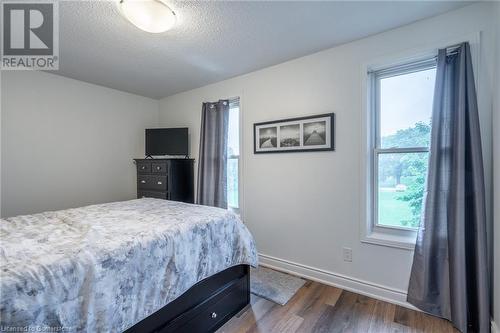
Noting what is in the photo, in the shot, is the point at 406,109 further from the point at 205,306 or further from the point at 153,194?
the point at 153,194

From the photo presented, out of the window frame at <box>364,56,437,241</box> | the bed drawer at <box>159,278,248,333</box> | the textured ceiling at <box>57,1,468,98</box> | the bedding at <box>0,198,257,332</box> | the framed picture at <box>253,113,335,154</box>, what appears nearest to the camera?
the bedding at <box>0,198,257,332</box>

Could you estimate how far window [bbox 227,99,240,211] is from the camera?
311cm

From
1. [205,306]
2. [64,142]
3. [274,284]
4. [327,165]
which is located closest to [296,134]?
[327,165]

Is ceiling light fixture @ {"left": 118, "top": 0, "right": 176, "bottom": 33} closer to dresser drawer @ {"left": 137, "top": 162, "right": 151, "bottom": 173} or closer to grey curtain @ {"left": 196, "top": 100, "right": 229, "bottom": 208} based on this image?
grey curtain @ {"left": 196, "top": 100, "right": 229, "bottom": 208}

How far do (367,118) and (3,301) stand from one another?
8.33ft

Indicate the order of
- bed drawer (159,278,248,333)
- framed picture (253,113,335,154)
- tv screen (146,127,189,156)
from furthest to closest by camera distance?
1. tv screen (146,127,189,156)
2. framed picture (253,113,335,154)
3. bed drawer (159,278,248,333)

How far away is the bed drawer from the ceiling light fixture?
1.96m

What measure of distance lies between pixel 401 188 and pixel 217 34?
2.17 meters

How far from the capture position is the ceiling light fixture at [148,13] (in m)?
1.47

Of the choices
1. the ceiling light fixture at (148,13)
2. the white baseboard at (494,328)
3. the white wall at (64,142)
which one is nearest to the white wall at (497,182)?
the white baseboard at (494,328)

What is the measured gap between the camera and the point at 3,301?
0.82 meters

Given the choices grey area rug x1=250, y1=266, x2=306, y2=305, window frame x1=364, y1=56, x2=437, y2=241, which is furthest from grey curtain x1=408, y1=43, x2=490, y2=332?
grey area rug x1=250, y1=266, x2=306, y2=305

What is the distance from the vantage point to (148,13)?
4.96 feet

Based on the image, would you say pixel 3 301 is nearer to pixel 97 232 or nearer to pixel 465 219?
pixel 97 232
